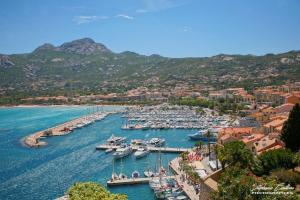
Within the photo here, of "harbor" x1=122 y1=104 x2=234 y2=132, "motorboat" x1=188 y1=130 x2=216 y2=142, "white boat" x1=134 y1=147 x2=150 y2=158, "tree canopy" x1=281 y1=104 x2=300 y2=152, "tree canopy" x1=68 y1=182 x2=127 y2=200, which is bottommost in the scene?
"white boat" x1=134 y1=147 x2=150 y2=158

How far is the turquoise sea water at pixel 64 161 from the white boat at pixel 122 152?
1.06 m

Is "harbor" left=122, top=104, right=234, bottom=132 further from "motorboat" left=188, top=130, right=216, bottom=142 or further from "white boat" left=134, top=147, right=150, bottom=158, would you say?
"white boat" left=134, top=147, right=150, bottom=158

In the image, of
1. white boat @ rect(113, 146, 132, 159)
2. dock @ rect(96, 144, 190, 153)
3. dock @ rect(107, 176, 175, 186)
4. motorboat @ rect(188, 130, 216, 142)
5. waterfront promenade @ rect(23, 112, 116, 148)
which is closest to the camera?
dock @ rect(107, 176, 175, 186)

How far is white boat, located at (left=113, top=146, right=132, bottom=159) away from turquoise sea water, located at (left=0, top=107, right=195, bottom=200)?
106 cm

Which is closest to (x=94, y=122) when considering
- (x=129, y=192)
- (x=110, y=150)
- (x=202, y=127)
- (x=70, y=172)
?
(x=202, y=127)

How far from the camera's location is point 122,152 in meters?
59.9

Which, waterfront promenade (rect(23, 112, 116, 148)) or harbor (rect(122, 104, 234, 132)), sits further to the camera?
harbor (rect(122, 104, 234, 132))

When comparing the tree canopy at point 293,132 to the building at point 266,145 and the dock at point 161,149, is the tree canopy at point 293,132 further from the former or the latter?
the dock at point 161,149

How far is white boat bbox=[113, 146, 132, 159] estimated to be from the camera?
59031 millimetres

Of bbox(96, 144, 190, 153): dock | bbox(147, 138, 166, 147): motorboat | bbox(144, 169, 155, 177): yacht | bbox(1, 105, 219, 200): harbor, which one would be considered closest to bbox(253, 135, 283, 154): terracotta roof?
bbox(1, 105, 219, 200): harbor

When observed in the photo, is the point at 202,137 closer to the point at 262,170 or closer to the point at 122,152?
the point at 122,152

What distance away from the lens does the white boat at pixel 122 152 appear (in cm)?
5903

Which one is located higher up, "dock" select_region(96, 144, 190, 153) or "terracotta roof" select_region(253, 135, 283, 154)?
"terracotta roof" select_region(253, 135, 283, 154)

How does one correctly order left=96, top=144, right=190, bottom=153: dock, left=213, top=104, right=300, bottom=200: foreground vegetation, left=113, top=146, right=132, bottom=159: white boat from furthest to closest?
1. left=96, top=144, right=190, bottom=153: dock
2. left=113, top=146, right=132, bottom=159: white boat
3. left=213, top=104, right=300, bottom=200: foreground vegetation
